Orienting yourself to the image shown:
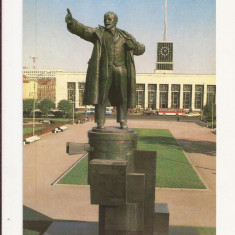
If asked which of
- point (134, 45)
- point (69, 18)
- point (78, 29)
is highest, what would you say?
point (69, 18)

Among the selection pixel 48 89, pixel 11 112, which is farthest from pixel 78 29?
pixel 48 89

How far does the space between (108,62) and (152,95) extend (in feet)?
233

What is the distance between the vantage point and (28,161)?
17672mm

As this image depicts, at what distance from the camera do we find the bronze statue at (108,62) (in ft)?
19.5

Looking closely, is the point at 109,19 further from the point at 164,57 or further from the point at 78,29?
the point at 164,57

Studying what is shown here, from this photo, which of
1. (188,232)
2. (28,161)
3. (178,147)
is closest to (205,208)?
(188,232)

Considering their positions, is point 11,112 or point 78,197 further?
point 78,197

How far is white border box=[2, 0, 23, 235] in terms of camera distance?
4.93 m

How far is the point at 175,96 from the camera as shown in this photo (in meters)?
77.5

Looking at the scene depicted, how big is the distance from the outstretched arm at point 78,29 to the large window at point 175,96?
7108 cm

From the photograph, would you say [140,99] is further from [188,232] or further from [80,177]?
[188,232]

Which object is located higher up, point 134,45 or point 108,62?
point 134,45

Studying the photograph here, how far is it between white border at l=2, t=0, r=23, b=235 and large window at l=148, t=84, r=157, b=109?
232 ft
